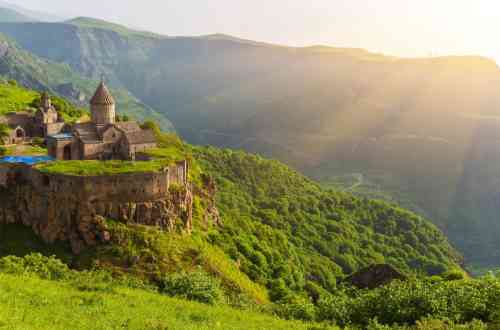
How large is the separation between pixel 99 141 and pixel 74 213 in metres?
10.6

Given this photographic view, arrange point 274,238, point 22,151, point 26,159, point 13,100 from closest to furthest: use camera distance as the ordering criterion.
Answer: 1. point 26,159
2. point 22,151
3. point 274,238
4. point 13,100

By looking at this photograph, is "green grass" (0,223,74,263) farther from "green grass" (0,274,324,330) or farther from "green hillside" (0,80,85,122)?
"green hillside" (0,80,85,122)

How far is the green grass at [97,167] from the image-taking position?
1493 inches

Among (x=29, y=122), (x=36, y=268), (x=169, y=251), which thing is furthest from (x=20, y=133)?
(x=36, y=268)

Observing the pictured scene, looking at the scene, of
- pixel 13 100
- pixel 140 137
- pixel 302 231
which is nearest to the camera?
pixel 140 137

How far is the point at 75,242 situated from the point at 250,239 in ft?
83.9

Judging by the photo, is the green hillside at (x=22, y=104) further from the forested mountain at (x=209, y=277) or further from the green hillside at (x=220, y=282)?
the green hillside at (x=220, y=282)

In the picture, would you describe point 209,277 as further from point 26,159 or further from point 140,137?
point 26,159

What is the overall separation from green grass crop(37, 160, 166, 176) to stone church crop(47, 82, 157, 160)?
500 centimetres

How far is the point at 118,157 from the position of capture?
46625 millimetres

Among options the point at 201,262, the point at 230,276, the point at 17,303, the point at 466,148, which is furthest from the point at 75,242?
the point at 466,148

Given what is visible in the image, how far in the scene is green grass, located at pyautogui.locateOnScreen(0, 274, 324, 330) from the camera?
56.2ft

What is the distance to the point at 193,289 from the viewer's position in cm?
2641

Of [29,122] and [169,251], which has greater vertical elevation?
[29,122]
